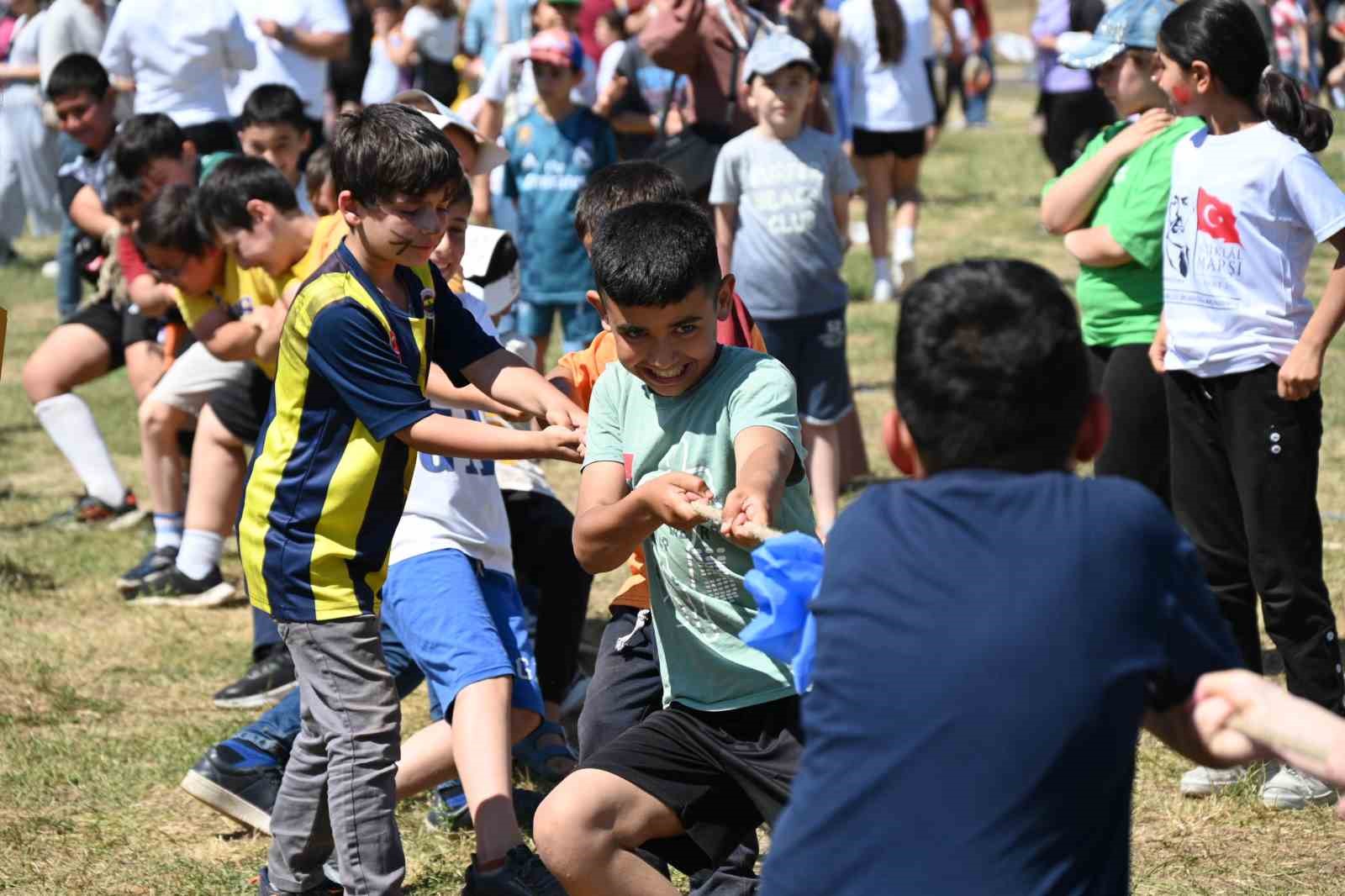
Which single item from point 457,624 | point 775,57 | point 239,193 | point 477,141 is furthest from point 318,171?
point 457,624

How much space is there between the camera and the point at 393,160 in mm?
3529

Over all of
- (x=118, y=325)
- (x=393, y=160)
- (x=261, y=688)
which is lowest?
(x=261, y=688)

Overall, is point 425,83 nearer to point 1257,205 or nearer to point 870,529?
point 1257,205

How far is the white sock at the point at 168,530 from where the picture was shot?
6668 millimetres

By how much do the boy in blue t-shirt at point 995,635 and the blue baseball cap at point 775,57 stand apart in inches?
186

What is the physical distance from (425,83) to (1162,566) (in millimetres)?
13224

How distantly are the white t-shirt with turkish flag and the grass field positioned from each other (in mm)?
1145

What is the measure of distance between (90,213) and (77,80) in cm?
69

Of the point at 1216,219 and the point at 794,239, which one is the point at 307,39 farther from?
the point at 1216,219

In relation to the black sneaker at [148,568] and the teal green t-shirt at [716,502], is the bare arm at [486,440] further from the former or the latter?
the black sneaker at [148,568]

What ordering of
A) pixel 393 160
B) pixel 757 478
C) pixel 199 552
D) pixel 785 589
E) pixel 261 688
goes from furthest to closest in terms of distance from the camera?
pixel 199 552, pixel 261 688, pixel 393 160, pixel 757 478, pixel 785 589

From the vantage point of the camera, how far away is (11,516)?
766 centimetres

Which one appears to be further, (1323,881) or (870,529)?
(1323,881)

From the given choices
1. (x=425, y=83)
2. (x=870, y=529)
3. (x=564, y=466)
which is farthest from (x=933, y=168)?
(x=870, y=529)
